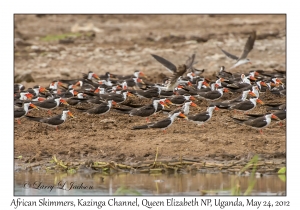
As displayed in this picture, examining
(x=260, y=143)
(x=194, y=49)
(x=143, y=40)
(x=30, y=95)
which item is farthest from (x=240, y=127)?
(x=143, y=40)

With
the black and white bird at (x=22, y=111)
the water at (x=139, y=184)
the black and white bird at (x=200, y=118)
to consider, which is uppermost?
the black and white bird at (x=22, y=111)

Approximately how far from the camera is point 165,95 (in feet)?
58.8

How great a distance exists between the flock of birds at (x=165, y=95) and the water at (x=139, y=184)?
2.61 meters

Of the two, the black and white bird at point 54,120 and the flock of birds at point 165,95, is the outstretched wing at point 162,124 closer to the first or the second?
the flock of birds at point 165,95

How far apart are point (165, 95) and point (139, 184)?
6428 millimetres

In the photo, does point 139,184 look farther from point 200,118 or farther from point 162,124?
point 200,118

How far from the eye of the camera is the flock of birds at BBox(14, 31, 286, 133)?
15266 mm

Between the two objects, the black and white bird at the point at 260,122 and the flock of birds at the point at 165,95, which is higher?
the flock of birds at the point at 165,95

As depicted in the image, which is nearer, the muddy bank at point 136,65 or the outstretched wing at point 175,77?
the muddy bank at point 136,65

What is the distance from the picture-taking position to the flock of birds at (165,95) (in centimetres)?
1527

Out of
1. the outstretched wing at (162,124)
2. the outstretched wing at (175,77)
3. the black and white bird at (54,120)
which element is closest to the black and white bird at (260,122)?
the outstretched wing at (162,124)

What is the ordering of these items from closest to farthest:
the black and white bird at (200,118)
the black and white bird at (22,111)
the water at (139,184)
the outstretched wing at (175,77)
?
1. the water at (139,184)
2. the black and white bird at (200,118)
3. the black and white bird at (22,111)
4. the outstretched wing at (175,77)

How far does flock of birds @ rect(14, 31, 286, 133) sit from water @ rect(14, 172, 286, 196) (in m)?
2.61

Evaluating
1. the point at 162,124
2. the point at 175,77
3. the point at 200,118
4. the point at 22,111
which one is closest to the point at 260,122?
the point at 200,118
